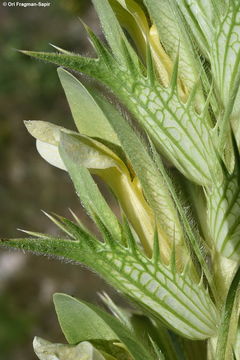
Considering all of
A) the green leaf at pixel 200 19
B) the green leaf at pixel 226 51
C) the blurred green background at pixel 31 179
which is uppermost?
the green leaf at pixel 200 19

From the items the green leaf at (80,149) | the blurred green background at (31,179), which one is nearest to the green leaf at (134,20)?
the green leaf at (80,149)

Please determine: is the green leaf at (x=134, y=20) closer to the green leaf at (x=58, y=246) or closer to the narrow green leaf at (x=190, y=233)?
the narrow green leaf at (x=190, y=233)

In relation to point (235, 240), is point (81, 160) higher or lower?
higher

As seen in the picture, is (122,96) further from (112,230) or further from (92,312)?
(92,312)

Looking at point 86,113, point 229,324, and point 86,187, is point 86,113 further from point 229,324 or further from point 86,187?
point 229,324

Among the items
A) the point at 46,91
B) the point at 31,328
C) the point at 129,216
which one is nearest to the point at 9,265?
the point at 31,328

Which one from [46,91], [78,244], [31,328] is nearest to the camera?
[78,244]

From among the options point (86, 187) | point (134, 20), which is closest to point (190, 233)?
point (86, 187)
